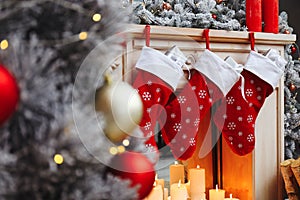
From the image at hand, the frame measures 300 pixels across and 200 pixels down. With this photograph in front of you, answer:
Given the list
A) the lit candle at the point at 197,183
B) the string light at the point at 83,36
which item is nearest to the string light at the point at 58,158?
the string light at the point at 83,36

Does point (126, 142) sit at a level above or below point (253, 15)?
below

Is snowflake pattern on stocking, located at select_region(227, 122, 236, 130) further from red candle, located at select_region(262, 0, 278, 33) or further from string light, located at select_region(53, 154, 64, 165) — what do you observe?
string light, located at select_region(53, 154, 64, 165)

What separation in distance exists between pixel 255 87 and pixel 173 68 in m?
0.59

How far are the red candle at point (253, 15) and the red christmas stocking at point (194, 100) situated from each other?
15.3 inches

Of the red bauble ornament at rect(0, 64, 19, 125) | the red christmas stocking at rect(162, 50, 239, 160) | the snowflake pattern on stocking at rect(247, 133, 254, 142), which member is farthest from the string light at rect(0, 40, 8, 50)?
the snowflake pattern on stocking at rect(247, 133, 254, 142)

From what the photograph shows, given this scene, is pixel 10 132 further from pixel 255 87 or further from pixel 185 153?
pixel 255 87

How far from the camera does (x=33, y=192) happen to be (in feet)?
2.32

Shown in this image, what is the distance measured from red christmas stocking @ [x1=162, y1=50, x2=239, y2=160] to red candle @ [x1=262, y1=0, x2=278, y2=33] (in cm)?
49

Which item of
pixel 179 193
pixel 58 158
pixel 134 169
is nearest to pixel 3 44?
pixel 58 158

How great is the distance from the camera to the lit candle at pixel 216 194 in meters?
2.27

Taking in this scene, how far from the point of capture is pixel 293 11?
9.70ft

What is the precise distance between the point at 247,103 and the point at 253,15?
0.48 m

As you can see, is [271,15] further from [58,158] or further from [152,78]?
[58,158]

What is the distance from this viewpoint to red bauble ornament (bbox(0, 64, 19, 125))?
0.64 metres
